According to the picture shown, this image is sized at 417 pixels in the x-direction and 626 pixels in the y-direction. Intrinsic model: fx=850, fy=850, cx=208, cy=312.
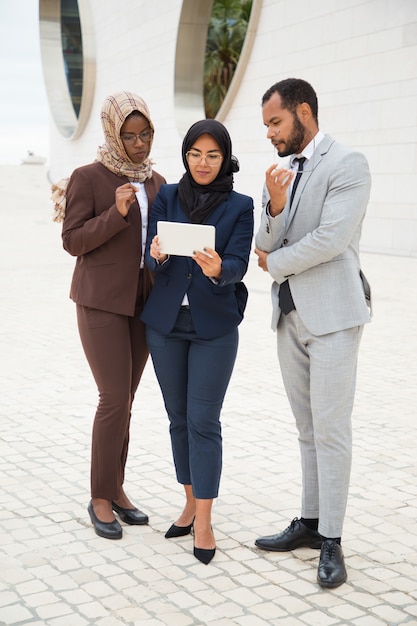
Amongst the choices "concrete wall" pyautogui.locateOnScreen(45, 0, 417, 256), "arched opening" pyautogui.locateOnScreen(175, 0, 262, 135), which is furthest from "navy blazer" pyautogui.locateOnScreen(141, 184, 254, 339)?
"arched opening" pyautogui.locateOnScreen(175, 0, 262, 135)

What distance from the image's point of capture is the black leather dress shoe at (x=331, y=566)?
3.41 metres

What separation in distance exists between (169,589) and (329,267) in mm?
1452

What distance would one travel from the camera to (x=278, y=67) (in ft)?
64.7

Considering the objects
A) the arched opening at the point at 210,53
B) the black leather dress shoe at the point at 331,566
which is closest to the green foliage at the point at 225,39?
the arched opening at the point at 210,53

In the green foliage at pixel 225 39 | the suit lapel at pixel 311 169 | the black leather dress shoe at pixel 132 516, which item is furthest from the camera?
the green foliage at pixel 225 39

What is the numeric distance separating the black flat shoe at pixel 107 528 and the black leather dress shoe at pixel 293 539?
0.64 m

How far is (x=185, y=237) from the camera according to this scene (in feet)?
11.3

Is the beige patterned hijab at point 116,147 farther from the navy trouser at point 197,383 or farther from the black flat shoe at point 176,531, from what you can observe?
the black flat shoe at point 176,531

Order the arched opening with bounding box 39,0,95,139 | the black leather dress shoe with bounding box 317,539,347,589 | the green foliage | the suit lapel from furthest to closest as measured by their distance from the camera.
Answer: the arched opening with bounding box 39,0,95,139 → the green foliage → the suit lapel → the black leather dress shoe with bounding box 317,539,347,589

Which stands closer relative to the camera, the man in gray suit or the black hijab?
the man in gray suit

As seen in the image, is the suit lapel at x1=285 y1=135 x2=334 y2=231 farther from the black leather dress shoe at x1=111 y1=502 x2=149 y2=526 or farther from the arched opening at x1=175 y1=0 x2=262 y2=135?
the arched opening at x1=175 y1=0 x2=262 y2=135

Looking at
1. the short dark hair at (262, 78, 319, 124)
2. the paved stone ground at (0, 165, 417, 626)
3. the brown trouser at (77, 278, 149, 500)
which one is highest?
the short dark hair at (262, 78, 319, 124)

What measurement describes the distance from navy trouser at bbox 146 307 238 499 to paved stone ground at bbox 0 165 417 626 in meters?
0.39

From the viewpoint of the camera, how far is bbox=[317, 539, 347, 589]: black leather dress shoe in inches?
134
